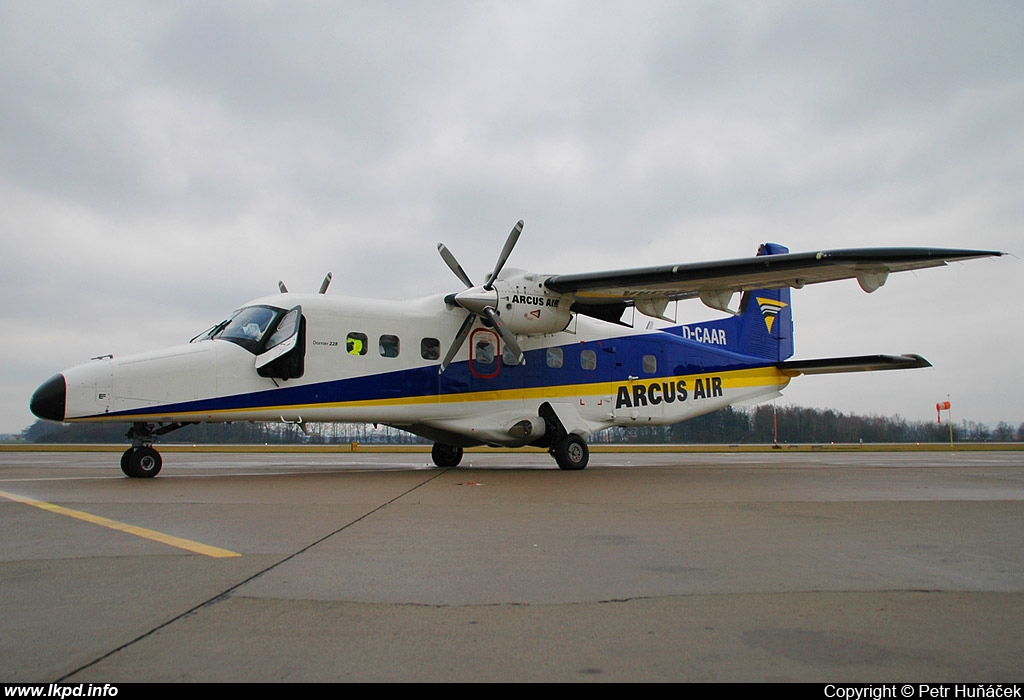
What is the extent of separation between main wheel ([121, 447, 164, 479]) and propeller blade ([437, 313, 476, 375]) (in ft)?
18.4

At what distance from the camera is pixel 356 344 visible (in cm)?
1333

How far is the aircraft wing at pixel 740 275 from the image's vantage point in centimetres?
A: 1148

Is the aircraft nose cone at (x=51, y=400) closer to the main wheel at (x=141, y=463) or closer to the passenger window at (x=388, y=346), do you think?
the main wheel at (x=141, y=463)

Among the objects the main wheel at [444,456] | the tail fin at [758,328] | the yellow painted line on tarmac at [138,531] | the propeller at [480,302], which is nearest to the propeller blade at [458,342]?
the propeller at [480,302]

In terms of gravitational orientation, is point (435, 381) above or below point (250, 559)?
above

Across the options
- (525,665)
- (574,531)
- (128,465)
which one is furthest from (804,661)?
(128,465)

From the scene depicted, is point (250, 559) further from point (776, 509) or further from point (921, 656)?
point (776, 509)

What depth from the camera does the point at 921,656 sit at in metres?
2.81

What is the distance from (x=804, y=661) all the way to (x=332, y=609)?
2.31 m

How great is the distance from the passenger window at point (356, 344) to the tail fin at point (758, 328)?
9.24 m

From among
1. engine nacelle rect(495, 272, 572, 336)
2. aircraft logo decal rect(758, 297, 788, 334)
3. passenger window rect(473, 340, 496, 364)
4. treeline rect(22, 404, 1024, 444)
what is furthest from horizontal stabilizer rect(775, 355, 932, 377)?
treeline rect(22, 404, 1024, 444)

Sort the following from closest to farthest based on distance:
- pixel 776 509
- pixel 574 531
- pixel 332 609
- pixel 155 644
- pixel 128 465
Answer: pixel 155 644 < pixel 332 609 < pixel 574 531 < pixel 776 509 < pixel 128 465

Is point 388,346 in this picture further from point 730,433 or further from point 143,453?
point 730,433
